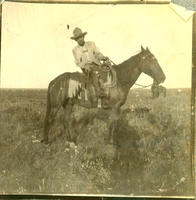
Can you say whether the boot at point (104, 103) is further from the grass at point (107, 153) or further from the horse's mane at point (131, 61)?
the horse's mane at point (131, 61)

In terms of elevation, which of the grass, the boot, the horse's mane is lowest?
the grass

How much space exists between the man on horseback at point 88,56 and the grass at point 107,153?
16cm

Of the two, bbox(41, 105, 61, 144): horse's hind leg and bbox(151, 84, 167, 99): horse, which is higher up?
bbox(151, 84, 167, 99): horse

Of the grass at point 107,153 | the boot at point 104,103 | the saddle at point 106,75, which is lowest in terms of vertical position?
the grass at point 107,153

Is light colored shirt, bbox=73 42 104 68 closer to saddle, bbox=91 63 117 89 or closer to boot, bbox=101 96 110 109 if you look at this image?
saddle, bbox=91 63 117 89

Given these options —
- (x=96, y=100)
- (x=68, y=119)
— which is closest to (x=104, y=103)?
(x=96, y=100)

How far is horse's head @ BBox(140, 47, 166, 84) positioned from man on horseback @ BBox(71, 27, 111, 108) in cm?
15

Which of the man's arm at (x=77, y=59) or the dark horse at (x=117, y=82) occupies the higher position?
the man's arm at (x=77, y=59)

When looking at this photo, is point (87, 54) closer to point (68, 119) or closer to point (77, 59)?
point (77, 59)

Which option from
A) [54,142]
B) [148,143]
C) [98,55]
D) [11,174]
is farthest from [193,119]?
[11,174]

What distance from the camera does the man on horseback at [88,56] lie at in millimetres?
1426

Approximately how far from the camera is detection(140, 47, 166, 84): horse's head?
142 centimetres

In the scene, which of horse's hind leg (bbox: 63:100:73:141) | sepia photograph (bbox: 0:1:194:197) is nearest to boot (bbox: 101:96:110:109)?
sepia photograph (bbox: 0:1:194:197)

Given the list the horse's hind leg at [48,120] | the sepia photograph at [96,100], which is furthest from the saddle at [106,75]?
the horse's hind leg at [48,120]
